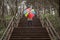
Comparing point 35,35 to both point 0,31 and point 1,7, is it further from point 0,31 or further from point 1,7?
point 1,7

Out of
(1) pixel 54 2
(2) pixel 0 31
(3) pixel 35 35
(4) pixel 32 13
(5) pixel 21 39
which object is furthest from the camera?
(4) pixel 32 13

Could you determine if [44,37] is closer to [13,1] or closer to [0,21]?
[0,21]

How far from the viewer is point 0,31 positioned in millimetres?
13953

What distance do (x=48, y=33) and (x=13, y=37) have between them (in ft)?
6.69

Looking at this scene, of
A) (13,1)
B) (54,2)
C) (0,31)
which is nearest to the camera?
(54,2)

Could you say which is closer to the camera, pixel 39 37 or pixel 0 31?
pixel 39 37

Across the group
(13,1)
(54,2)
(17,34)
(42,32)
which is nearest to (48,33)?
(42,32)

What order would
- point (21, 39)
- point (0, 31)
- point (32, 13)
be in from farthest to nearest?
point (32, 13) < point (0, 31) < point (21, 39)

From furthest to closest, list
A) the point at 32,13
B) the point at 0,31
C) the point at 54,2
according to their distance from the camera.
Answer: the point at 32,13
the point at 0,31
the point at 54,2

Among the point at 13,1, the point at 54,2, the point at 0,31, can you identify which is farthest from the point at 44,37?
the point at 13,1

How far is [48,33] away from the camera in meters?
12.7

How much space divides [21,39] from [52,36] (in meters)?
1.66

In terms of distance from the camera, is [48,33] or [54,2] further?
[48,33]

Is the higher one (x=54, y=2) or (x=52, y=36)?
(x=54, y=2)
